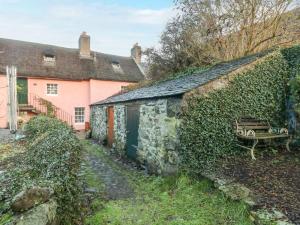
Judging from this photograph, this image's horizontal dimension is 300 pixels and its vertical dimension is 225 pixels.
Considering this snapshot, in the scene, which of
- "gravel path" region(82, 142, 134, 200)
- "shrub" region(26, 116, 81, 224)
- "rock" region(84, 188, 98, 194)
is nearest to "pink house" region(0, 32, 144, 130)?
"gravel path" region(82, 142, 134, 200)

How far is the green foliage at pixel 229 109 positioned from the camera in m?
6.59

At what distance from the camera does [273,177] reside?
5.73 m

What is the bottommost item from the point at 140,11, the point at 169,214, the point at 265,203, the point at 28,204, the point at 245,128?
the point at 169,214

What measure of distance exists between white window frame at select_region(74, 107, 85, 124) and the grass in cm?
1824

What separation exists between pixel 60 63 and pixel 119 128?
14.8m

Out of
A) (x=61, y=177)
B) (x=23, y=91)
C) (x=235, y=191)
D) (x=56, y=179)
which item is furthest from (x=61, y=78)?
(x=235, y=191)

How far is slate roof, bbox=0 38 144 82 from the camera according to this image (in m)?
21.7

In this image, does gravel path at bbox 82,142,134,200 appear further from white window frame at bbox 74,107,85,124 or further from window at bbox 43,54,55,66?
window at bbox 43,54,55,66

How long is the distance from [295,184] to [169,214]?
2.75 metres

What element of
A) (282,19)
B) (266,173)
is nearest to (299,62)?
(266,173)

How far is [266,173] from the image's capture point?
5938mm

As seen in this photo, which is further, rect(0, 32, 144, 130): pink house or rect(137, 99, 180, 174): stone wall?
rect(0, 32, 144, 130): pink house

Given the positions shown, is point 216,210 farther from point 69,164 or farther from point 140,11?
point 140,11

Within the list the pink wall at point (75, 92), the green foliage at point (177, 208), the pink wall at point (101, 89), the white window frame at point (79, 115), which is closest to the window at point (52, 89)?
the pink wall at point (75, 92)
